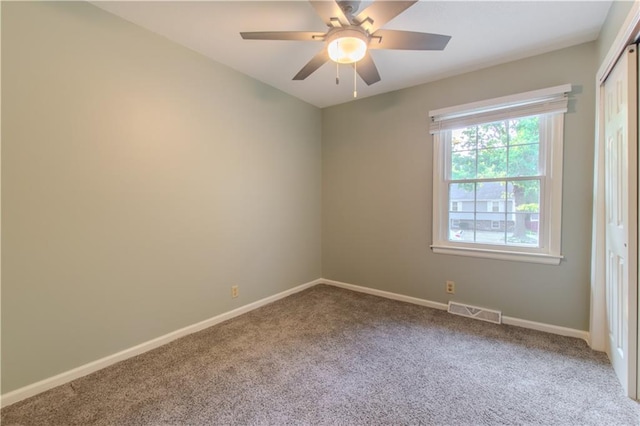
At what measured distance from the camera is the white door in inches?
62.8

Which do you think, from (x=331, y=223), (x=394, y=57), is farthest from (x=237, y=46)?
(x=331, y=223)

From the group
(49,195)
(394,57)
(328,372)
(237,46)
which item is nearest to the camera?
(49,195)

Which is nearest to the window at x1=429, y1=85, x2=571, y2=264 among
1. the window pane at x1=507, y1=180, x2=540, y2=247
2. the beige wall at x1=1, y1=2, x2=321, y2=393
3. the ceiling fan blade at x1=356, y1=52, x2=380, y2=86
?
the window pane at x1=507, y1=180, x2=540, y2=247

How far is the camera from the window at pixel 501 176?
239 cm

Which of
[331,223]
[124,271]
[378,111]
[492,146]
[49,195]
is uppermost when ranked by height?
[378,111]

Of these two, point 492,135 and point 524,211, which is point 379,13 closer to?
point 492,135

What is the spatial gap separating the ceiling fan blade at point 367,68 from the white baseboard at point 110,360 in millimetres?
2465

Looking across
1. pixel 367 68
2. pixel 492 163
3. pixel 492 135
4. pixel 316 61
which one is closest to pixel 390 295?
pixel 492 163

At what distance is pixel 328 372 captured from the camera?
187 cm

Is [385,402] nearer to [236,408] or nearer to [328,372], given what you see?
[328,372]

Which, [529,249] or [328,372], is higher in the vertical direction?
[529,249]

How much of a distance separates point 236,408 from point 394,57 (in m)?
2.92

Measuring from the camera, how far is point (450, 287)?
291 centimetres

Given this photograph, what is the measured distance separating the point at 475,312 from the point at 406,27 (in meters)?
2.63
